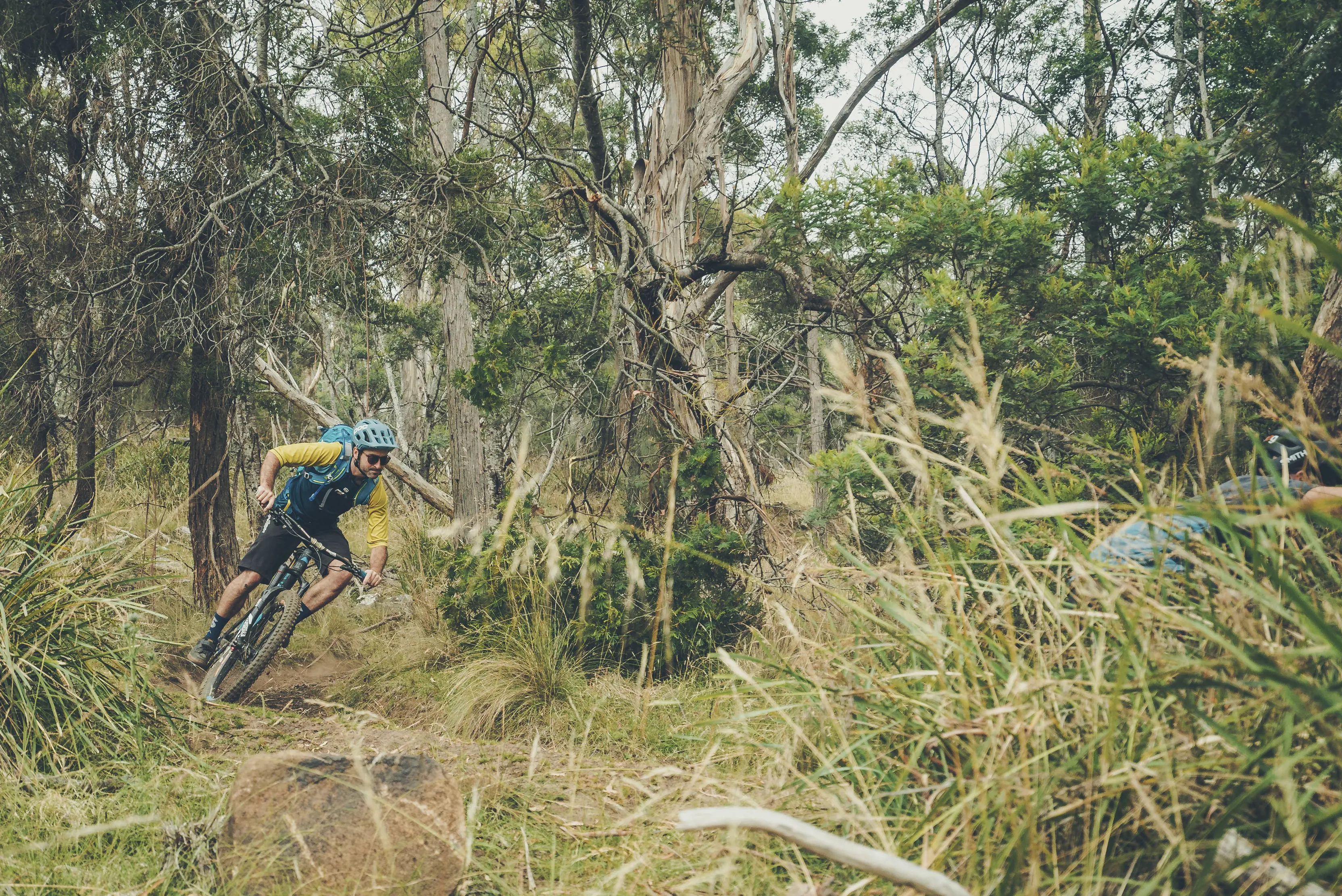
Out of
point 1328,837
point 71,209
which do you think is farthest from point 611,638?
point 71,209

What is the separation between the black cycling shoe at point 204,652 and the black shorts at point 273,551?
1.70 feet

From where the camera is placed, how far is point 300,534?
227 inches

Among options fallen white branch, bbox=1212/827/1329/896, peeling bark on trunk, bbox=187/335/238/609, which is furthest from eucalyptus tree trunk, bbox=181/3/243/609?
fallen white branch, bbox=1212/827/1329/896

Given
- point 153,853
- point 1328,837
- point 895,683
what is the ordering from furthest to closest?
point 153,853 < point 895,683 < point 1328,837

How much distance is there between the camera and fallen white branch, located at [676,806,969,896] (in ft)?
4.76

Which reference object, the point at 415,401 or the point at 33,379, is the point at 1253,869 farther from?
the point at 415,401

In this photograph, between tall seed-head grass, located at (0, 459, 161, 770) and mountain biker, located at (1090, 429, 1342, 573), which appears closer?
mountain biker, located at (1090, 429, 1342, 573)

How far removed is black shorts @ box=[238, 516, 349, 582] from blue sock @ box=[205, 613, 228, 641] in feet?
Result: 1.17

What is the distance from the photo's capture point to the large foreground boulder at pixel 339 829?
2.29 m

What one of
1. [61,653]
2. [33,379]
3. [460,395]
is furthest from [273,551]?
[460,395]

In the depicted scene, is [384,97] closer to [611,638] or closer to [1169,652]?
[611,638]

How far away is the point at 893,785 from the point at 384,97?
627 centimetres

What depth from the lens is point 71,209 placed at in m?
6.35

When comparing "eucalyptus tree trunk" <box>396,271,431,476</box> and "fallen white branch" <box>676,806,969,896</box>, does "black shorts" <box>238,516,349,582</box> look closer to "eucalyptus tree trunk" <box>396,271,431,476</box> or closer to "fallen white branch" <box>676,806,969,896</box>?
"fallen white branch" <box>676,806,969,896</box>
